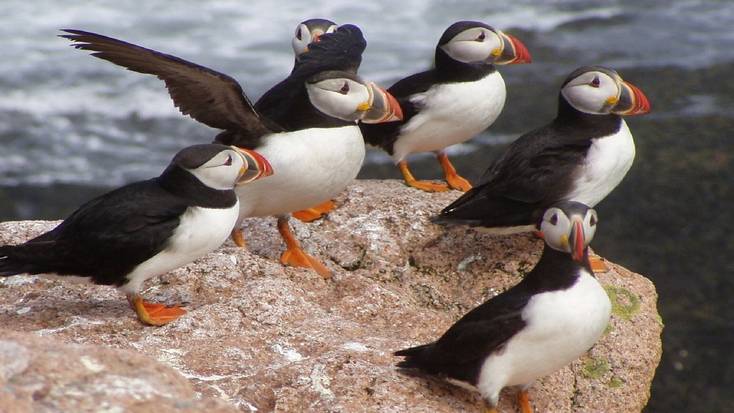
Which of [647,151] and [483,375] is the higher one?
[483,375]

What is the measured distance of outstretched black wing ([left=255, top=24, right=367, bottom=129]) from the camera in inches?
248

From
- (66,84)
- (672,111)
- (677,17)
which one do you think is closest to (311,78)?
(672,111)

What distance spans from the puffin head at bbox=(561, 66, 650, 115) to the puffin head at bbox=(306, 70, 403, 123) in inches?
37.8

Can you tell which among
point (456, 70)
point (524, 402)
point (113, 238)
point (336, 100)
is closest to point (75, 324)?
point (113, 238)

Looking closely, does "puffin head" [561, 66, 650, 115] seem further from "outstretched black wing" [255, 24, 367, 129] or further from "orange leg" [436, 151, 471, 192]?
"outstretched black wing" [255, 24, 367, 129]

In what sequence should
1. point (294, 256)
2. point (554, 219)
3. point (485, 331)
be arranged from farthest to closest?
point (294, 256) < point (554, 219) < point (485, 331)

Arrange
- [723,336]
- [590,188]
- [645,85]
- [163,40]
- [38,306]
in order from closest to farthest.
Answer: [38,306]
[590,188]
[723,336]
[645,85]
[163,40]

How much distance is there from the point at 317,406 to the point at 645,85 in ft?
32.5

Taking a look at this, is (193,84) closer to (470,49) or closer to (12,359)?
(470,49)

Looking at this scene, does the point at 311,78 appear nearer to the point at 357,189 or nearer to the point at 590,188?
the point at 357,189

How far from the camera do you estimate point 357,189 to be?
7066 millimetres

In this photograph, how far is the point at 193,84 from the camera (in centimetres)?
592

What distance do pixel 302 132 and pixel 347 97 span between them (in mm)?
302

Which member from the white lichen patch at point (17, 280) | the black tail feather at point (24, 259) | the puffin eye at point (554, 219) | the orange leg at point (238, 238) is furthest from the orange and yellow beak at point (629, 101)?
the white lichen patch at point (17, 280)
